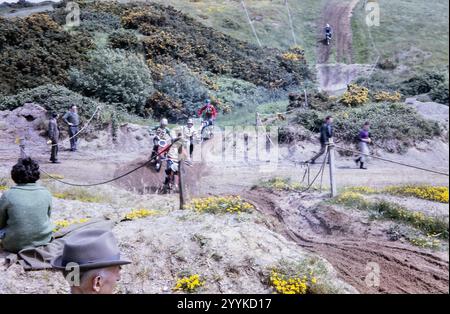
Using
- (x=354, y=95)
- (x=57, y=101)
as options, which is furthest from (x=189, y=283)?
(x=57, y=101)

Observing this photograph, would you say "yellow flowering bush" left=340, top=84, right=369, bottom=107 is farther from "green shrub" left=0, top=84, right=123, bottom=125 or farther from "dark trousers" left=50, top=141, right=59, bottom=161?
"dark trousers" left=50, top=141, right=59, bottom=161

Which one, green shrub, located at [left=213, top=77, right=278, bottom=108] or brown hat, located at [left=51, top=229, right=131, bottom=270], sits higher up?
green shrub, located at [left=213, top=77, right=278, bottom=108]

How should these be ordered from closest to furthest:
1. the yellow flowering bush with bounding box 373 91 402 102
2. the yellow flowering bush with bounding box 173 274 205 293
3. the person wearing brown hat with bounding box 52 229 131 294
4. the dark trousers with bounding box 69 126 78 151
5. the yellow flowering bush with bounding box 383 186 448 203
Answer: the person wearing brown hat with bounding box 52 229 131 294 → the yellow flowering bush with bounding box 383 186 448 203 → the yellow flowering bush with bounding box 173 274 205 293 → the yellow flowering bush with bounding box 373 91 402 102 → the dark trousers with bounding box 69 126 78 151

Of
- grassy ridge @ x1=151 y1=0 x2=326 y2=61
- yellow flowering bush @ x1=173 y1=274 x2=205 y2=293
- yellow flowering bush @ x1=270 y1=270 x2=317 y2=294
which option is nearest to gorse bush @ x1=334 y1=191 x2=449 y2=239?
yellow flowering bush @ x1=270 y1=270 x2=317 y2=294

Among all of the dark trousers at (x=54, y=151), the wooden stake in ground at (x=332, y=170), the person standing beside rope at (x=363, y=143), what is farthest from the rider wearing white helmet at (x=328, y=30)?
the dark trousers at (x=54, y=151)

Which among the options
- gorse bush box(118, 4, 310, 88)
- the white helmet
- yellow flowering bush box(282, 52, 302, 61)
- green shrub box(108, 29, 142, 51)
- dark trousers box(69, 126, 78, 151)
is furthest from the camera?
dark trousers box(69, 126, 78, 151)

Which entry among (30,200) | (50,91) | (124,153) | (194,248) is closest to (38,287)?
(30,200)
